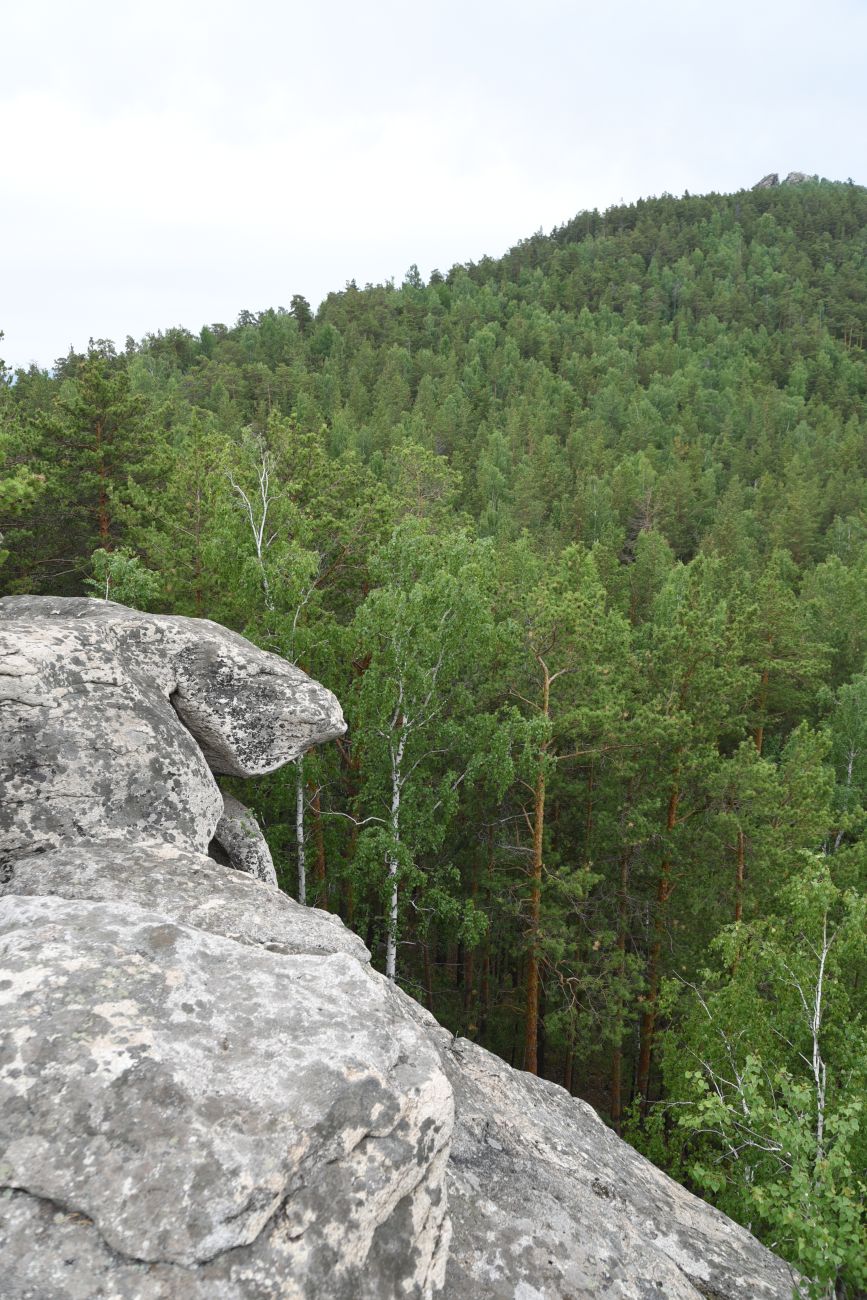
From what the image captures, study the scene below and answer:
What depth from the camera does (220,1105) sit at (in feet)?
14.9

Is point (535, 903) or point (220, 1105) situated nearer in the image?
point (220, 1105)

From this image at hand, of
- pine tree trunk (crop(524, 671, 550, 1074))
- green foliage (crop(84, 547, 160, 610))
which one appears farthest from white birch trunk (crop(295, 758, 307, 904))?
pine tree trunk (crop(524, 671, 550, 1074))

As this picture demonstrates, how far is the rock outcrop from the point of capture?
13.5 ft

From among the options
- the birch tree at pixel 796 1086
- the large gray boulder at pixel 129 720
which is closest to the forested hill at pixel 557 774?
the birch tree at pixel 796 1086

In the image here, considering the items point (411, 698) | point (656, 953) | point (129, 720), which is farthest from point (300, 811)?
point (656, 953)

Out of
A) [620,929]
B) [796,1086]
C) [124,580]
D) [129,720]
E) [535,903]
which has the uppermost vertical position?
[124,580]

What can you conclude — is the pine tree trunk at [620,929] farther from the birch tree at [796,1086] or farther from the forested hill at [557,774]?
the birch tree at [796,1086]

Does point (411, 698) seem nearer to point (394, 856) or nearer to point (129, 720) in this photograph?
point (394, 856)

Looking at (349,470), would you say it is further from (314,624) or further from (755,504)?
(755,504)

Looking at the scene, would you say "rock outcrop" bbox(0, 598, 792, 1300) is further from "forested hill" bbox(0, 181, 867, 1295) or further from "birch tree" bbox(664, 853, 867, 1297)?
"forested hill" bbox(0, 181, 867, 1295)

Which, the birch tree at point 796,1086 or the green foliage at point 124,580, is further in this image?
the green foliage at point 124,580

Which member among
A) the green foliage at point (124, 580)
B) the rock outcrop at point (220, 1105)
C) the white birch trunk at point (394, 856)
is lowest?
the white birch trunk at point (394, 856)

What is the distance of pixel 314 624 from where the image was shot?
1669cm

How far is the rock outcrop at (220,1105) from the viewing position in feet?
13.5
